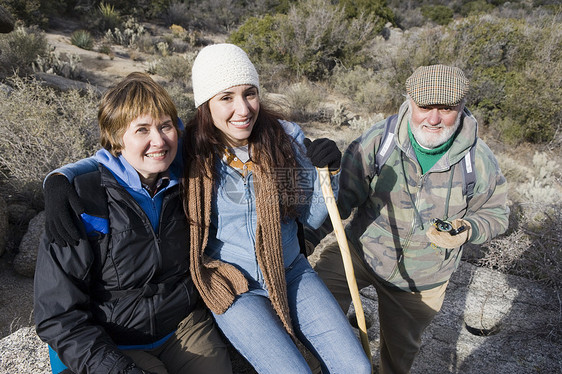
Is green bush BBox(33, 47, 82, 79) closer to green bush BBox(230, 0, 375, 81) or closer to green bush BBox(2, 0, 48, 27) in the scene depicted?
green bush BBox(2, 0, 48, 27)

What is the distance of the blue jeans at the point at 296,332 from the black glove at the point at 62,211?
2.84 feet

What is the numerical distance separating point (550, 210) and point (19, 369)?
548cm

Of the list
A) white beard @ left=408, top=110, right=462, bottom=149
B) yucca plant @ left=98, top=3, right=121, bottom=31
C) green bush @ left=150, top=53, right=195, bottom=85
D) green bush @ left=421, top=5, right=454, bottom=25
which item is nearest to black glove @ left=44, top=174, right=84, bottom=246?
white beard @ left=408, top=110, right=462, bottom=149

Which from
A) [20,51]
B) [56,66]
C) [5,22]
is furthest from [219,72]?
[20,51]

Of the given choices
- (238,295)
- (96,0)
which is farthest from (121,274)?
(96,0)

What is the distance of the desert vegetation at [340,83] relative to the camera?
4762 millimetres

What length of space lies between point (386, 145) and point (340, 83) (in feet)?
30.1

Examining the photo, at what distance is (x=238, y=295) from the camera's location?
203 centimetres

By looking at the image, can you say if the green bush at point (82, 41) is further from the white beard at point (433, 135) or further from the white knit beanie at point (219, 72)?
the white beard at point (433, 135)

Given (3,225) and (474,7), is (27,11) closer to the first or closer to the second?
(3,225)

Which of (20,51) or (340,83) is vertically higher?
(20,51)

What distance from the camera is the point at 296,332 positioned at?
2.06 metres

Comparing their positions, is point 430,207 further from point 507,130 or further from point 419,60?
point 419,60

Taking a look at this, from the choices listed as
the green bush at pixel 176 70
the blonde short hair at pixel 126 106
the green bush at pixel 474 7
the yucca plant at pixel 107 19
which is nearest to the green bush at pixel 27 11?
the yucca plant at pixel 107 19
